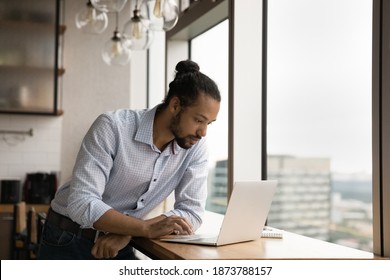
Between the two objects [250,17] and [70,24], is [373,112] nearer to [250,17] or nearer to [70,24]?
[250,17]

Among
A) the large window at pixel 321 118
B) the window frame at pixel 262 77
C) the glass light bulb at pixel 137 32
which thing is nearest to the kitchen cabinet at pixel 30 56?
the window frame at pixel 262 77

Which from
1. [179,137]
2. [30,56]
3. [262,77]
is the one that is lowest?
[179,137]

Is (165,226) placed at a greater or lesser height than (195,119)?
lesser

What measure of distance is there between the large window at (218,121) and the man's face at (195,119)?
6.35 ft

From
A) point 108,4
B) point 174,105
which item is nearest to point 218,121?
point 108,4

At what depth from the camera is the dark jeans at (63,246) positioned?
2203 millimetres

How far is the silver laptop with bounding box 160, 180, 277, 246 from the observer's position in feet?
6.37

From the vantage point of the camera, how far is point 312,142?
3.00m

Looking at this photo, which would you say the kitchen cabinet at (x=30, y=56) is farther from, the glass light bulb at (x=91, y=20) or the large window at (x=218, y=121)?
the glass light bulb at (x=91, y=20)

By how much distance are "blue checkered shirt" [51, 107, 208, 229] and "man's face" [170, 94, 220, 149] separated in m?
0.12

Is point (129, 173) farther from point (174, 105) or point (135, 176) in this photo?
point (174, 105)

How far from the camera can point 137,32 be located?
11.4ft

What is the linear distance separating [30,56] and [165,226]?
14.1 feet

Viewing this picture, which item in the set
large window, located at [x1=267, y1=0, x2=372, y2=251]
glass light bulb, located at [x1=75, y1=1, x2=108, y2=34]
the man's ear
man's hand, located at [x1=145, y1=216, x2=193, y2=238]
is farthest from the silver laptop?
glass light bulb, located at [x1=75, y1=1, x2=108, y2=34]
